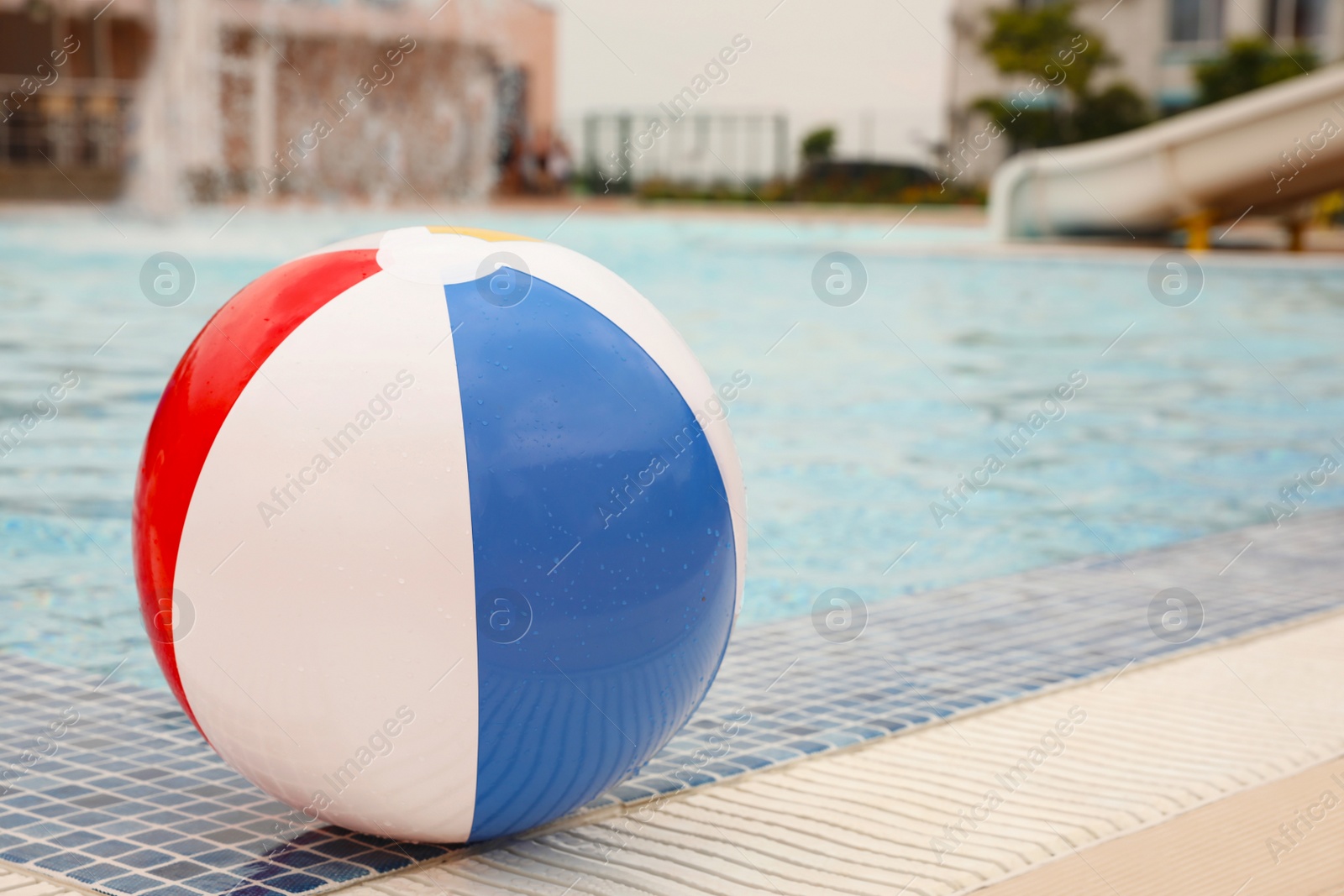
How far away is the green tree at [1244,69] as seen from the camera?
134 feet

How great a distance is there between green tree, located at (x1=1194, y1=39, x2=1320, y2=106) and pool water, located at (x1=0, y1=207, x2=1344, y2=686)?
2086 cm

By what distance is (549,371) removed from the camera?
2.89 metres

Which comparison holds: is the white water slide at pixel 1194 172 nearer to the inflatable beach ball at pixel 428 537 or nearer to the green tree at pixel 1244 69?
the green tree at pixel 1244 69

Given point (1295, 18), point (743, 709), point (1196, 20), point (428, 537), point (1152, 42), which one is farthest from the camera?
point (1152, 42)

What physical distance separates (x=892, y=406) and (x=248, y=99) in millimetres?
31972

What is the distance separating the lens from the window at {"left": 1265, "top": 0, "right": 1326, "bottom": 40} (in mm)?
43344

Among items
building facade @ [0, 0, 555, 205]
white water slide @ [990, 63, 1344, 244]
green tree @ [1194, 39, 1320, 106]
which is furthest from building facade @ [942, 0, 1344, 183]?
white water slide @ [990, 63, 1344, 244]

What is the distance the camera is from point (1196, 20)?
4541 cm

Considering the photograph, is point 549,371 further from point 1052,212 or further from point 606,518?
point 1052,212

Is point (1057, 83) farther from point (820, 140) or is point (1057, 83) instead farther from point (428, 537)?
point (428, 537)

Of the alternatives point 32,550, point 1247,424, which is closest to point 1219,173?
point 1247,424

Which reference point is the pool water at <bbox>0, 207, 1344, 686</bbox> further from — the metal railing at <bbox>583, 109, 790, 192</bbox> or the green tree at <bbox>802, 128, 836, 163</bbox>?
the green tree at <bbox>802, 128, 836, 163</bbox>

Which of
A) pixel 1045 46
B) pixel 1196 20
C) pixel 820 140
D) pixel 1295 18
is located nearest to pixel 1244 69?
pixel 1295 18

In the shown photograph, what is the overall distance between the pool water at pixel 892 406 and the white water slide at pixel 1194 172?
5.34 ft
